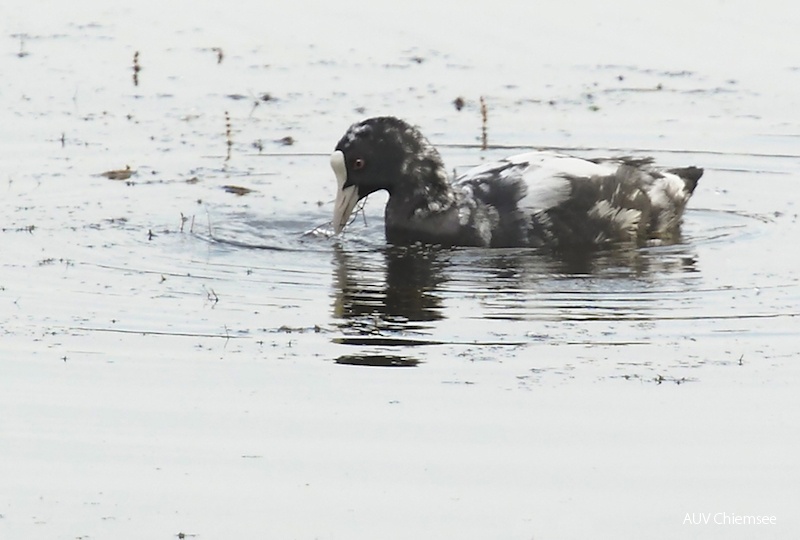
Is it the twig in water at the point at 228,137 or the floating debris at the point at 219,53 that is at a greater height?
the floating debris at the point at 219,53

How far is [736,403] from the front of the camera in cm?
718

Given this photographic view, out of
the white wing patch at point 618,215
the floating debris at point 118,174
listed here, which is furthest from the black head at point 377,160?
the floating debris at point 118,174

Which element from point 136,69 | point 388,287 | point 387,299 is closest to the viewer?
point 387,299

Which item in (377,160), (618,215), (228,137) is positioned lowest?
(618,215)

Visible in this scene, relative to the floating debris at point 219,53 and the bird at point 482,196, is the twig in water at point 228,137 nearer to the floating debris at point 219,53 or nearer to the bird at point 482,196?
the bird at point 482,196

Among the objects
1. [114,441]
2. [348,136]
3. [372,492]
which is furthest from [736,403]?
[348,136]

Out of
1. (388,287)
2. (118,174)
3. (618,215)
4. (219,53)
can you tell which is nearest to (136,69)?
(219,53)

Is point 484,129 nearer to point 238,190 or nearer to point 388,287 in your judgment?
point 238,190

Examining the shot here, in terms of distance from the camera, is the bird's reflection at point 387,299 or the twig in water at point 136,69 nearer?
the bird's reflection at point 387,299

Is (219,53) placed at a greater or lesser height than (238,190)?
greater

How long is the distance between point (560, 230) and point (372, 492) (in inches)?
183

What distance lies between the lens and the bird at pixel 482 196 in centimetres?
1056

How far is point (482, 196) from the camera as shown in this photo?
10727mm

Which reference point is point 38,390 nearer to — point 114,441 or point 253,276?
point 114,441
